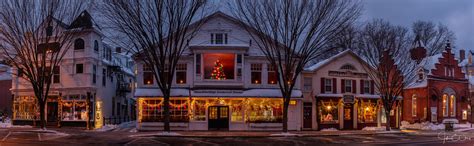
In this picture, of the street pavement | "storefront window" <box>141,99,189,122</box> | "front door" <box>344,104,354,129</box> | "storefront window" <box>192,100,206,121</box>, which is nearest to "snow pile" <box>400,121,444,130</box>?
"front door" <box>344,104,354,129</box>

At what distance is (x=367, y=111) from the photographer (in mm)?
45719

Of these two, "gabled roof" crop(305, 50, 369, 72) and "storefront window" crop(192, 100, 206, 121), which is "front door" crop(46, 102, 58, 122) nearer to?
"storefront window" crop(192, 100, 206, 121)

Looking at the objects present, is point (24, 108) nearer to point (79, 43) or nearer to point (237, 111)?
point (79, 43)

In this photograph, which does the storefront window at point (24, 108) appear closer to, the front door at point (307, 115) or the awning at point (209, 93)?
the awning at point (209, 93)

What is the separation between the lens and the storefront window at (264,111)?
40188 mm

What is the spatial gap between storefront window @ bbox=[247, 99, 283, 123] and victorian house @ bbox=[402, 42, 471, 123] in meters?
19.7

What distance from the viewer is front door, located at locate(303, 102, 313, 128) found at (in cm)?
4291

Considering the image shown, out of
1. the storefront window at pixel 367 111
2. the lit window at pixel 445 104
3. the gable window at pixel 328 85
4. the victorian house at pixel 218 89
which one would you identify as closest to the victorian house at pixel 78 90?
the victorian house at pixel 218 89

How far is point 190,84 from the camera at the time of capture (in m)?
39.8

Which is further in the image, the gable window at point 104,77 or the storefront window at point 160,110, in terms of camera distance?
the gable window at point 104,77

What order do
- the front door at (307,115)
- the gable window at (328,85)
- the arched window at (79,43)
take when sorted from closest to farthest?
the front door at (307,115)
the arched window at (79,43)
the gable window at (328,85)

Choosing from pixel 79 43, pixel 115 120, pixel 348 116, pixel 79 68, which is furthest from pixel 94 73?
pixel 348 116

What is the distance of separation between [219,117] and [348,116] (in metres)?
12.3

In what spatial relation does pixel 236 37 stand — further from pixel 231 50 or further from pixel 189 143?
pixel 189 143
